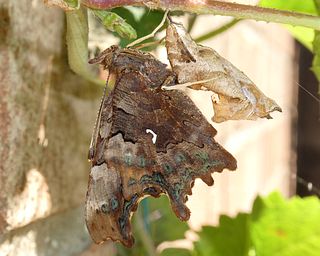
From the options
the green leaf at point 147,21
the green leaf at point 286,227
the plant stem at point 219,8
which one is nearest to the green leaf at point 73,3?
the plant stem at point 219,8

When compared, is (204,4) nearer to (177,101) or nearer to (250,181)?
(177,101)

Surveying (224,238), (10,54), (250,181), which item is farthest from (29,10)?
(250,181)

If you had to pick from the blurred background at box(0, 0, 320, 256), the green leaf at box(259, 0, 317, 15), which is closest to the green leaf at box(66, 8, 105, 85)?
the blurred background at box(0, 0, 320, 256)

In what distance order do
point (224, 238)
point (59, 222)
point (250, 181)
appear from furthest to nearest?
point (250, 181) < point (224, 238) < point (59, 222)

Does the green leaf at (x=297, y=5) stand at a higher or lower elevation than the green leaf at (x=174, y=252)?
higher

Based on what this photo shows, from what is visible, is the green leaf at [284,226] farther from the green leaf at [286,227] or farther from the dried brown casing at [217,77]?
the dried brown casing at [217,77]

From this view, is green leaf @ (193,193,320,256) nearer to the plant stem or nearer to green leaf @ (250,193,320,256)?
green leaf @ (250,193,320,256)
